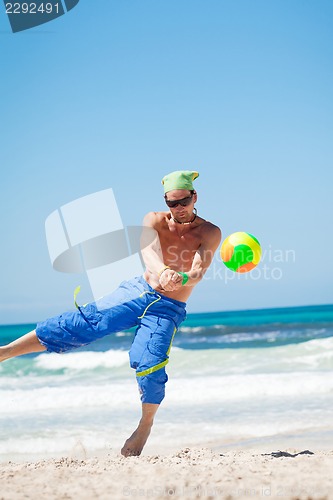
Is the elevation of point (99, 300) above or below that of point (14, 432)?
above

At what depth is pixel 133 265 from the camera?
5824 mm

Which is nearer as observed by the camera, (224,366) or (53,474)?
(53,474)

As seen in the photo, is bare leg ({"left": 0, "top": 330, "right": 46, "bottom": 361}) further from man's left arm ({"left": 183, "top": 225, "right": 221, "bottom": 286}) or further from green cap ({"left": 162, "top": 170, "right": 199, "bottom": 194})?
green cap ({"left": 162, "top": 170, "right": 199, "bottom": 194})

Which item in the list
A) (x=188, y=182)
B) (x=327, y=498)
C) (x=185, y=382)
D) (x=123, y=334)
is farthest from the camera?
(x=123, y=334)

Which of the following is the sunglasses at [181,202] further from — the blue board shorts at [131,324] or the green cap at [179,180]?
the blue board shorts at [131,324]

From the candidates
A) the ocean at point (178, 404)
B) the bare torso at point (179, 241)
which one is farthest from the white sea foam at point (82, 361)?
the bare torso at point (179, 241)

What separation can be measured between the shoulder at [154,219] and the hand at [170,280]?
692 mm

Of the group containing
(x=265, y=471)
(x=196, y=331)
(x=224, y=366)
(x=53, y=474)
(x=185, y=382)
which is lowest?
(x=196, y=331)

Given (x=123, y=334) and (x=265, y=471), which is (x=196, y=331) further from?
(x=265, y=471)

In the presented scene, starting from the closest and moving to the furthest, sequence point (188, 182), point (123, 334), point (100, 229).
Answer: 1. point (188, 182)
2. point (100, 229)
3. point (123, 334)

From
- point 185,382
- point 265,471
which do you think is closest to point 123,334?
point 185,382

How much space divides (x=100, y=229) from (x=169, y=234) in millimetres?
1263

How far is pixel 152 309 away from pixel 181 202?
957 millimetres

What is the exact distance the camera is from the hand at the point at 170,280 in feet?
15.3
